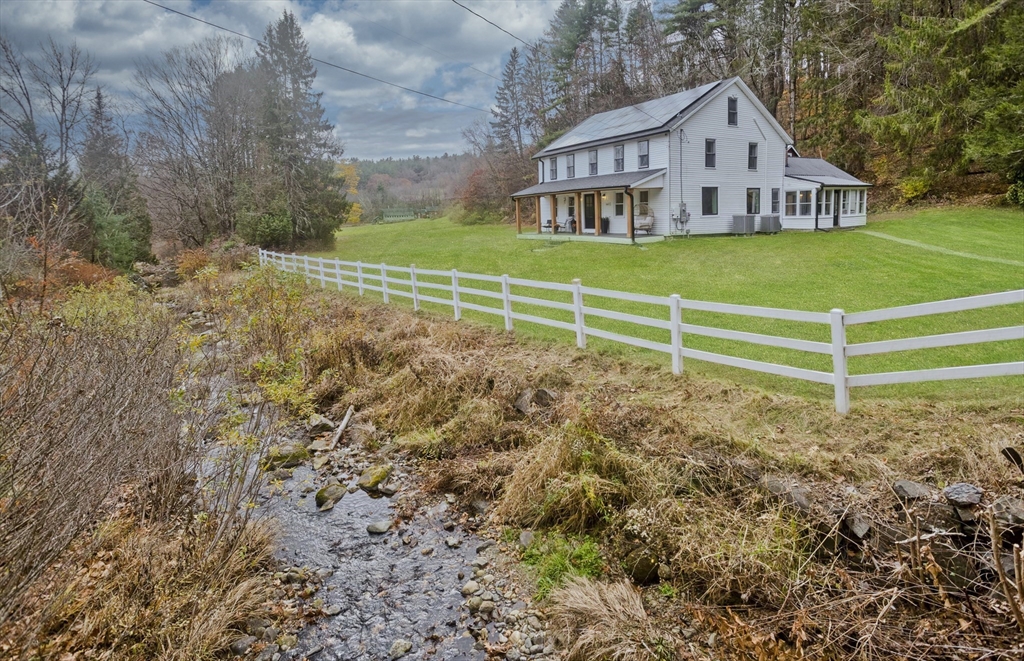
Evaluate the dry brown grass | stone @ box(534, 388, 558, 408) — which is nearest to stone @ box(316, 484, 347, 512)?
stone @ box(534, 388, 558, 408)

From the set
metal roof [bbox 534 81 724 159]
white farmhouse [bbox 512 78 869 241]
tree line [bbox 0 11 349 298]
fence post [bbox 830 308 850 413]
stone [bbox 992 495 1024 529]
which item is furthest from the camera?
tree line [bbox 0 11 349 298]

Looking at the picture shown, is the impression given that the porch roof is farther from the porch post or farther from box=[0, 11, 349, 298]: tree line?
box=[0, 11, 349, 298]: tree line

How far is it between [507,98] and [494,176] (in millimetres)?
9204

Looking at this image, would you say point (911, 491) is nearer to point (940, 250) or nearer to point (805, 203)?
point (940, 250)

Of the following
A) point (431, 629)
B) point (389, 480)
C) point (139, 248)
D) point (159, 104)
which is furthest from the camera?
point (159, 104)

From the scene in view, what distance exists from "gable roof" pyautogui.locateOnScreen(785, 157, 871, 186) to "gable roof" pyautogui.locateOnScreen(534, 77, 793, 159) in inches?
50.3

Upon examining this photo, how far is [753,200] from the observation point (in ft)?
86.8

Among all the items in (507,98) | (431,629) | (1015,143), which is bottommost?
(431,629)

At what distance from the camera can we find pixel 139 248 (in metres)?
24.9

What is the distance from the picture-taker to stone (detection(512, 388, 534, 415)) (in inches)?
310

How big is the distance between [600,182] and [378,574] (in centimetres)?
2343

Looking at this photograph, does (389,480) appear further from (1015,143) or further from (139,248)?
(1015,143)

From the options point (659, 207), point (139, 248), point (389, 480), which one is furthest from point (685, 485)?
point (139, 248)

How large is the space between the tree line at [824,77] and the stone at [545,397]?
11128mm
